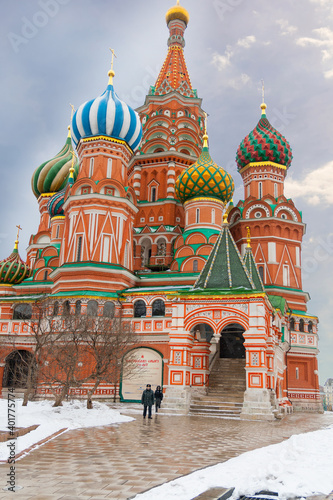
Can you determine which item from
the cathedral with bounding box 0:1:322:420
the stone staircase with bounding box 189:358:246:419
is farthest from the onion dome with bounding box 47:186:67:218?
the stone staircase with bounding box 189:358:246:419

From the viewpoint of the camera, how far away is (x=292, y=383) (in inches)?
1072

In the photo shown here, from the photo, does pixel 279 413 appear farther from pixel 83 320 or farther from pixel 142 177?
pixel 142 177

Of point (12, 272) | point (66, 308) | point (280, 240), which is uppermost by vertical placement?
point (280, 240)

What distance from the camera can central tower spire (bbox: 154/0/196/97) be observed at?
118 feet

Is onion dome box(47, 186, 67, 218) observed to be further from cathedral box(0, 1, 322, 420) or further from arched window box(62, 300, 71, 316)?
arched window box(62, 300, 71, 316)

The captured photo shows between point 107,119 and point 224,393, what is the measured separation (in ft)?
53.4

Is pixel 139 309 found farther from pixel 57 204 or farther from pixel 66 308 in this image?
pixel 57 204

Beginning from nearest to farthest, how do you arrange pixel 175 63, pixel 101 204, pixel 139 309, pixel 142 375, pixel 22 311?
pixel 142 375 < pixel 139 309 < pixel 101 204 < pixel 22 311 < pixel 175 63

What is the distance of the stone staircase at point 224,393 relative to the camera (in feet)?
55.0

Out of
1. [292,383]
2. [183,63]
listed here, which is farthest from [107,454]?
[183,63]

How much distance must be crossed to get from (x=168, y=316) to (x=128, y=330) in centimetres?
253

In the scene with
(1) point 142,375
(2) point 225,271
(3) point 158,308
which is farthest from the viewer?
(3) point 158,308

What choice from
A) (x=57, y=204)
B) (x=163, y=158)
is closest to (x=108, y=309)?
(x=57, y=204)

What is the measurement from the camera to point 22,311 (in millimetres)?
25844
